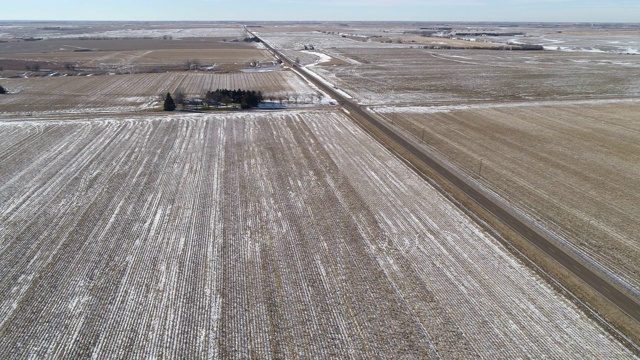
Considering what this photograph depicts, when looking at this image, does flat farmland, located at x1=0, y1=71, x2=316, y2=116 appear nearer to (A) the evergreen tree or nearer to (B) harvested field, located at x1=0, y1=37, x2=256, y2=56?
(A) the evergreen tree

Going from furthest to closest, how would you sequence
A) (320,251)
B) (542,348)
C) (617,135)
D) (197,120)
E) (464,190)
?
(197,120) → (617,135) → (464,190) → (320,251) → (542,348)

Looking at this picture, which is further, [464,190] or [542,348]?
[464,190]

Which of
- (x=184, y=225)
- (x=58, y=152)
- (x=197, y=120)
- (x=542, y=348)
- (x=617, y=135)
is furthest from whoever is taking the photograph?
(x=197, y=120)

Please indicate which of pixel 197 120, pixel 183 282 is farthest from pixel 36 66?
pixel 183 282

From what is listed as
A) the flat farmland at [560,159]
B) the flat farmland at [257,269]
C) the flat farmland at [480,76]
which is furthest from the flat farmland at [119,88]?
the flat farmland at [560,159]

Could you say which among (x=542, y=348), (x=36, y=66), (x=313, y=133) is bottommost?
(x=542, y=348)

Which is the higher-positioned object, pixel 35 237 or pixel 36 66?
pixel 36 66

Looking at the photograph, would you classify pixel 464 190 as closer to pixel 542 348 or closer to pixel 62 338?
pixel 542 348
